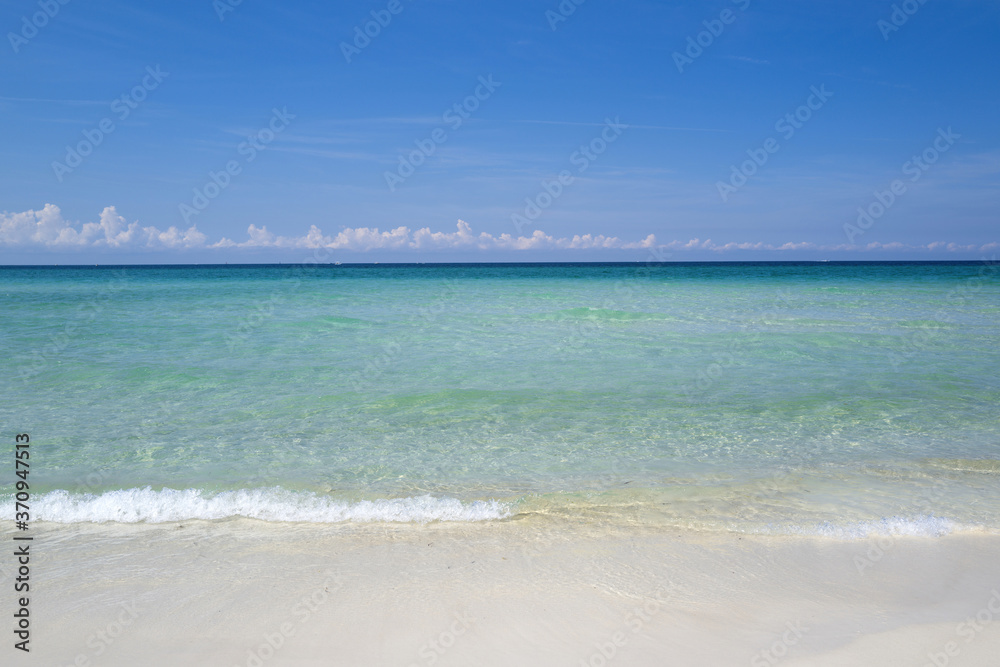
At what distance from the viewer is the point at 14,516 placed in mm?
4992

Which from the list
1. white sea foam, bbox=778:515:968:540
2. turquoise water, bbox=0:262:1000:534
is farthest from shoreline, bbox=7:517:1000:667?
turquoise water, bbox=0:262:1000:534

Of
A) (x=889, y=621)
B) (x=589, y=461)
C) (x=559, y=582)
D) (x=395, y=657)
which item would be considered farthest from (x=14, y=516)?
(x=889, y=621)

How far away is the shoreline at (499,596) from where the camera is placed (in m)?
3.18

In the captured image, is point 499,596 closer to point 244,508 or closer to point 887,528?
point 244,508

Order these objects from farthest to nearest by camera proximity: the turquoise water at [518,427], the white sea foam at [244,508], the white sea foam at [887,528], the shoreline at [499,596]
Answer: the turquoise water at [518,427] → the white sea foam at [244,508] → the white sea foam at [887,528] → the shoreline at [499,596]

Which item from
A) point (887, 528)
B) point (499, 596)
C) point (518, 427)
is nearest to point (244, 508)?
point (499, 596)

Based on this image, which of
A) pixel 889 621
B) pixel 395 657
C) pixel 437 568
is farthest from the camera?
pixel 437 568

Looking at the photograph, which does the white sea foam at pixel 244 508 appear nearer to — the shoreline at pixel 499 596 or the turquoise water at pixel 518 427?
the turquoise water at pixel 518 427

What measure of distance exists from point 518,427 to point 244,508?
3.48 meters

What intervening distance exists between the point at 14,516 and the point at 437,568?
3.87m

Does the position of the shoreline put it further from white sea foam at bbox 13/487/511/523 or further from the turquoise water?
the turquoise water

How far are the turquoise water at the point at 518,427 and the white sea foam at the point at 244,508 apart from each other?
2 cm

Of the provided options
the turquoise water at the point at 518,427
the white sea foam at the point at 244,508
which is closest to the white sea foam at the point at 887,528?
the turquoise water at the point at 518,427

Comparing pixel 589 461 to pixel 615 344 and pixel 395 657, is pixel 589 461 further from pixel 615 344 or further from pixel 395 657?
pixel 615 344
